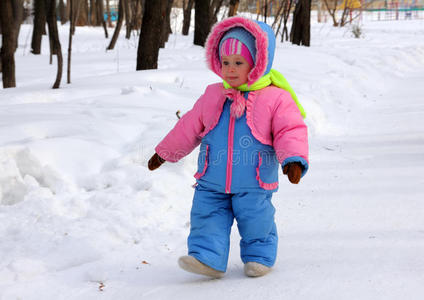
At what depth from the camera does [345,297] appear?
2.01 metres

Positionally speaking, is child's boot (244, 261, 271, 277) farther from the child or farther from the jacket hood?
the jacket hood

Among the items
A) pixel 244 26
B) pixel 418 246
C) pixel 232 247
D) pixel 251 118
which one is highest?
pixel 244 26

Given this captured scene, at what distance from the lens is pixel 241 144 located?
2.28 metres

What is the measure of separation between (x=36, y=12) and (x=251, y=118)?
14980 millimetres

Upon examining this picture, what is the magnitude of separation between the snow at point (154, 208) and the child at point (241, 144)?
158mm

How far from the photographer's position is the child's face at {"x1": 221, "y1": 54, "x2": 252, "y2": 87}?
229 centimetres

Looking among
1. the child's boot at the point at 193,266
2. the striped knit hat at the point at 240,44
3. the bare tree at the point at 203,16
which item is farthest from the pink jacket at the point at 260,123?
the bare tree at the point at 203,16

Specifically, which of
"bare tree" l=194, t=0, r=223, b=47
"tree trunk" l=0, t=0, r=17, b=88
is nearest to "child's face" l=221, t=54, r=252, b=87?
"tree trunk" l=0, t=0, r=17, b=88

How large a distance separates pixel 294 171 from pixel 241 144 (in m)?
0.31

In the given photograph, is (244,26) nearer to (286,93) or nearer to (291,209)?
(286,93)

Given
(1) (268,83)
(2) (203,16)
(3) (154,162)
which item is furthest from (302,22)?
(3) (154,162)

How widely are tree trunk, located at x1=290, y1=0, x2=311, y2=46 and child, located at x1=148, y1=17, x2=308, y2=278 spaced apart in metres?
13.3

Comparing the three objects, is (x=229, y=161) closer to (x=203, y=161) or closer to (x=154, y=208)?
(x=203, y=161)

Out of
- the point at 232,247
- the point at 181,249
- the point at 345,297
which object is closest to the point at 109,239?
the point at 181,249
